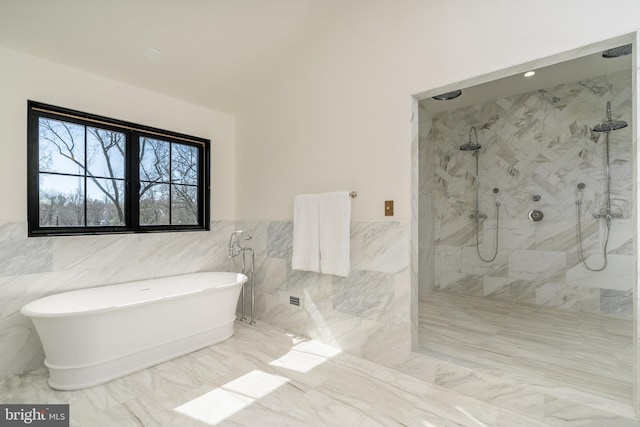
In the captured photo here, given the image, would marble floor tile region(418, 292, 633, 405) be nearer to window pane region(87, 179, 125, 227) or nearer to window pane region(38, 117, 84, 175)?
window pane region(87, 179, 125, 227)

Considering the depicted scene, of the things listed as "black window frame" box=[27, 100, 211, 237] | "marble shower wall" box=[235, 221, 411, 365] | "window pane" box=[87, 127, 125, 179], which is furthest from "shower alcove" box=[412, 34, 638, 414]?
"window pane" box=[87, 127, 125, 179]

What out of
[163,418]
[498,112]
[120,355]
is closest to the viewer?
[163,418]

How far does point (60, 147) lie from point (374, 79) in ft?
8.65

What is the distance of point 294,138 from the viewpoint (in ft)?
9.82

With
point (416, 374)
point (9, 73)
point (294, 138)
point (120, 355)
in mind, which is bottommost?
point (416, 374)

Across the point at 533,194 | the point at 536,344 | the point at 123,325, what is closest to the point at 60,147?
the point at 123,325

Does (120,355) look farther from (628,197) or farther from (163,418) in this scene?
(628,197)

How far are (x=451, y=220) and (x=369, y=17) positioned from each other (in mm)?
2918

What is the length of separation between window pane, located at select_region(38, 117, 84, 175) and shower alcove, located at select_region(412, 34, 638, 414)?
2794 millimetres

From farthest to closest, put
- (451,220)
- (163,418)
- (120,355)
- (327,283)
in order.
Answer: (451,220)
(327,283)
(120,355)
(163,418)

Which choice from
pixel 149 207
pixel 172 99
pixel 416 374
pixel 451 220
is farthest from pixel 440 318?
pixel 172 99

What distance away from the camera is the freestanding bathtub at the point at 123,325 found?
1.93 m

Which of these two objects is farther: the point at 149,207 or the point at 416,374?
the point at 149,207

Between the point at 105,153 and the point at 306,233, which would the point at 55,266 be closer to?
the point at 105,153
